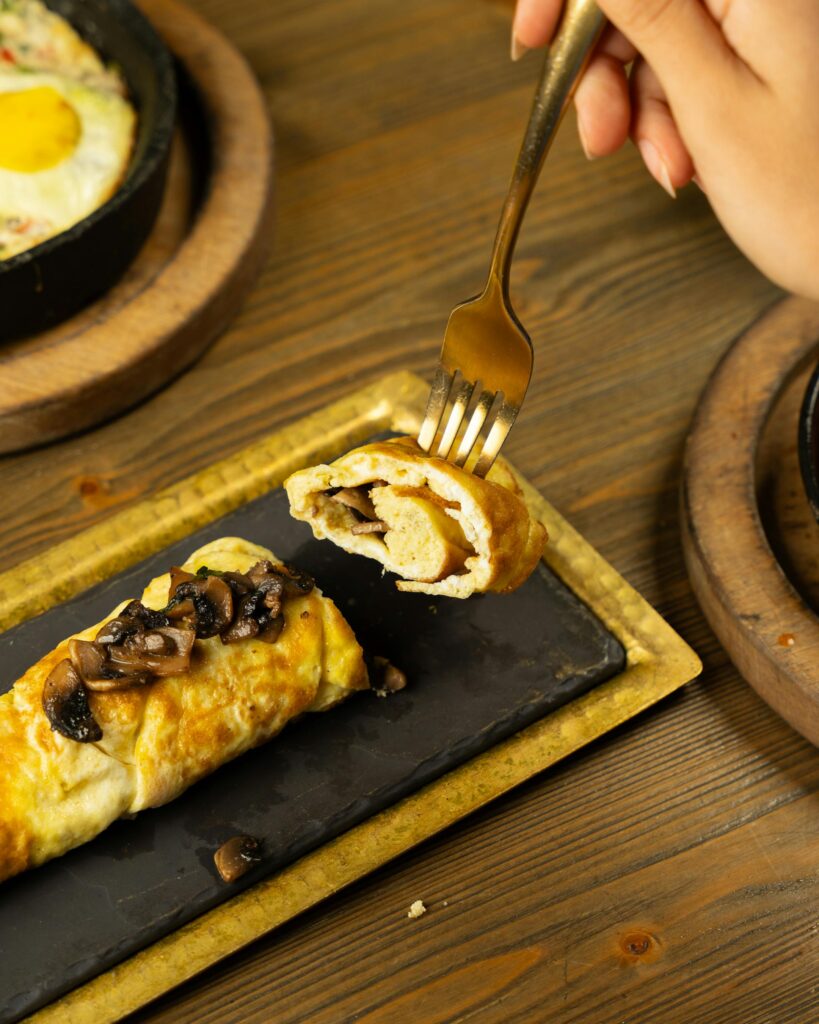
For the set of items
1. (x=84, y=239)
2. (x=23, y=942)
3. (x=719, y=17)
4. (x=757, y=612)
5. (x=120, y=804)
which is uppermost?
(x=719, y=17)

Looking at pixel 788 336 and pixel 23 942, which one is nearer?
pixel 23 942

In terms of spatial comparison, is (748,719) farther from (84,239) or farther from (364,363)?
(84,239)

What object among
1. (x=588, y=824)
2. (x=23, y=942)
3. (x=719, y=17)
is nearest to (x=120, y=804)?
(x=23, y=942)

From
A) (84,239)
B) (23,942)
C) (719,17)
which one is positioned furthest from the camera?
(84,239)

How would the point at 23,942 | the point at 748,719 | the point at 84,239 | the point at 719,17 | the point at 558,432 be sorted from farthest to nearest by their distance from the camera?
1. the point at 558,432
2. the point at 84,239
3. the point at 748,719
4. the point at 719,17
5. the point at 23,942

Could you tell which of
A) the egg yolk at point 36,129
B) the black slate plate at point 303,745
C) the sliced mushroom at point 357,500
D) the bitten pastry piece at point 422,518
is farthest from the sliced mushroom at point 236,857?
the egg yolk at point 36,129

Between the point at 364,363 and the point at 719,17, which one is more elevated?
the point at 719,17

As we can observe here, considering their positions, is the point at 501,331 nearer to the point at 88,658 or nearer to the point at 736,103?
the point at 736,103
